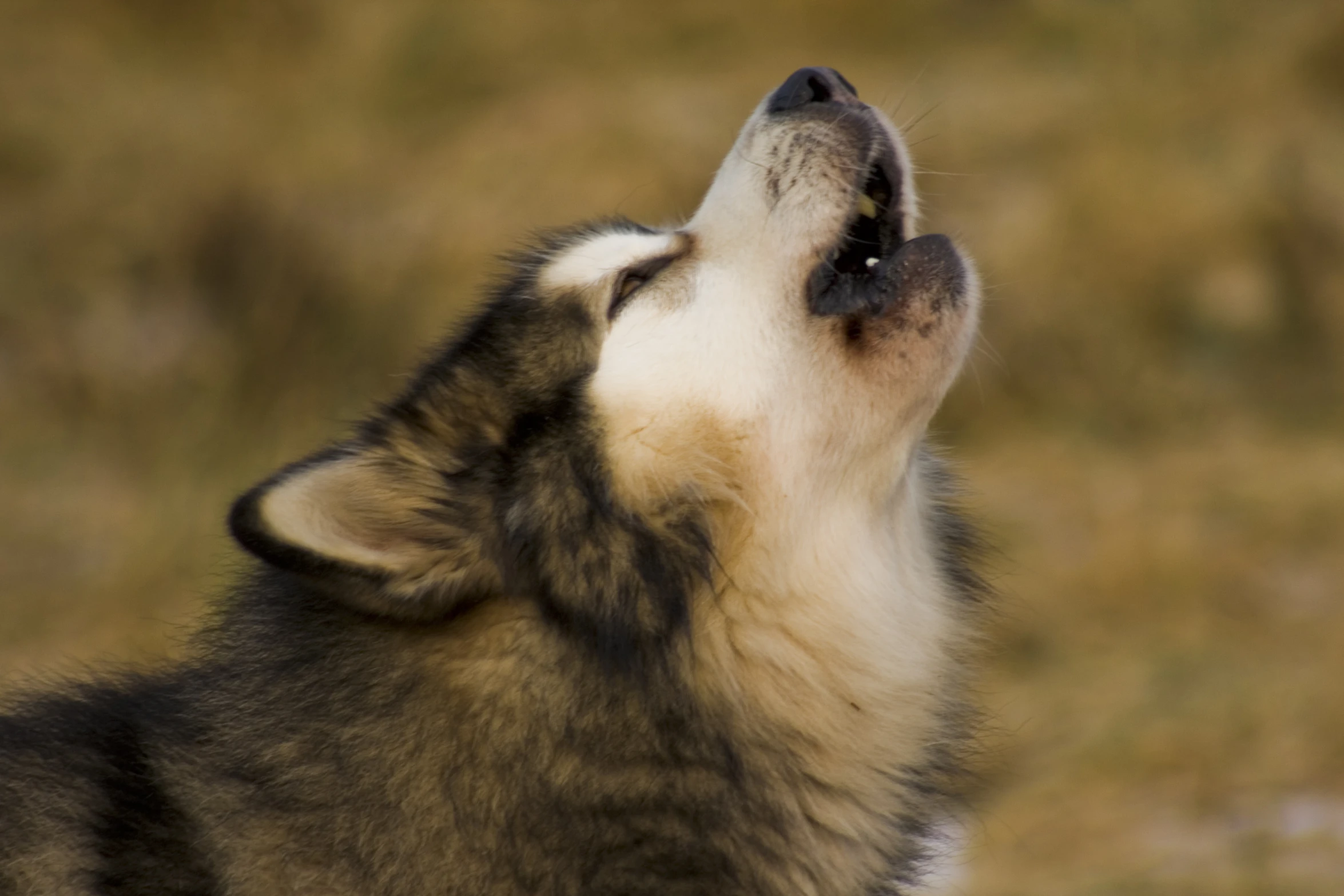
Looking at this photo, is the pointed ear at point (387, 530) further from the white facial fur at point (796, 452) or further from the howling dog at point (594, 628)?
the white facial fur at point (796, 452)

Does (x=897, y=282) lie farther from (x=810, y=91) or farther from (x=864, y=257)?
(x=810, y=91)

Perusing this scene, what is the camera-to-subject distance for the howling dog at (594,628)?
259cm

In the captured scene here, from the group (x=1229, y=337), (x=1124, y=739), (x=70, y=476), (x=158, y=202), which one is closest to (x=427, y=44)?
(x=158, y=202)

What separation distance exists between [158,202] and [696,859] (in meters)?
8.54

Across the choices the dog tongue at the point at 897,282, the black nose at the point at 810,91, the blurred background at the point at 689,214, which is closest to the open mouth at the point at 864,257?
the dog tongue at the point at 897,282

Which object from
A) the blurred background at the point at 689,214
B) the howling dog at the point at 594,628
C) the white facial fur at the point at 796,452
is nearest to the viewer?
the howling dog at the point at 594,628

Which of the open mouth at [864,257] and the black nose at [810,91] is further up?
the black nose at [810,91]

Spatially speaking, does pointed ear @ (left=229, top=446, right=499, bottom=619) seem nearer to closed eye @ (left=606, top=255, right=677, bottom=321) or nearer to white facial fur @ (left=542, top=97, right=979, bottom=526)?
white facial fur @ (left=542, top=97, right=979, bottom=526)

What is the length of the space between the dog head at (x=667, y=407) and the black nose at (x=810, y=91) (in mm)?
15

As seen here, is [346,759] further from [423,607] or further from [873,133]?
[873,133]

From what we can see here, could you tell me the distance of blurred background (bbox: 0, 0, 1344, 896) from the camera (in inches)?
288

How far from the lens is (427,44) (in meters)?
9.70

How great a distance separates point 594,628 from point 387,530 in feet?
1.34

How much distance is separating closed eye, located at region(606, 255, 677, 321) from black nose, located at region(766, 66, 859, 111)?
440 mm
